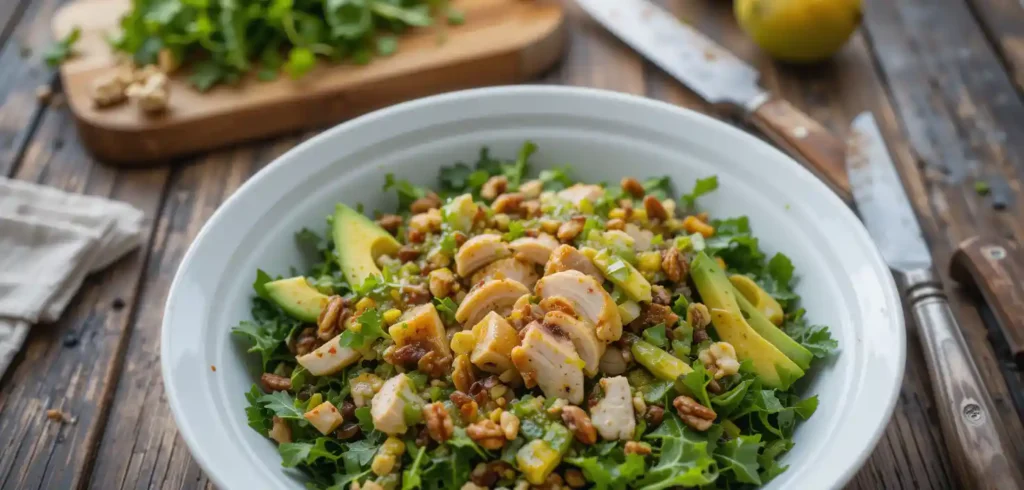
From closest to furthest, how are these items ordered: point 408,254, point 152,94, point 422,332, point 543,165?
point 422,332, point 408,254, point 543,165, point 152,94

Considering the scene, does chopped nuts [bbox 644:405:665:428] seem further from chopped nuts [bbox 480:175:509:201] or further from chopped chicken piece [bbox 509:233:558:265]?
chopped nuts [bbox 480:175:509:201]

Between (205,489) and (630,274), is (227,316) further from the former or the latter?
A: (630,274)

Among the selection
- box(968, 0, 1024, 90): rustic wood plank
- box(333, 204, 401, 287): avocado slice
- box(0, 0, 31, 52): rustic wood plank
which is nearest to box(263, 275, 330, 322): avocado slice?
box(333, 204, 401, 287): avocado slice

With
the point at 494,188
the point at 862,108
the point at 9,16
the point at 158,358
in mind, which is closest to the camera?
the point at 494,188

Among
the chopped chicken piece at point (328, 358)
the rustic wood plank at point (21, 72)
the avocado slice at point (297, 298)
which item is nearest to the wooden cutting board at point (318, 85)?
the rustic wood plank at point (21, 72)

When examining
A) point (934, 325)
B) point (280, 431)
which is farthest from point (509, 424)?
point (934, 325)

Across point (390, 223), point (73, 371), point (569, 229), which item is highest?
point (569, 229)

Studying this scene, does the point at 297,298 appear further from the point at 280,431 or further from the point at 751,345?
the point at 751,345

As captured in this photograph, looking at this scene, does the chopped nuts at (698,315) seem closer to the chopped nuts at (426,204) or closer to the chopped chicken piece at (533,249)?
the chopped chicken piece at (533,249)
